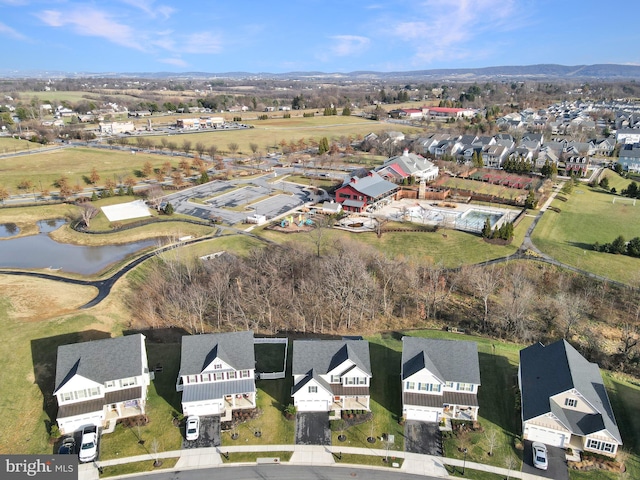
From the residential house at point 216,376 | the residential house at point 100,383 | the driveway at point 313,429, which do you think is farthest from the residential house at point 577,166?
the residential house at point 100,383

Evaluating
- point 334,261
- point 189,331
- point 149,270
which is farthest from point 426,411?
point 149,270

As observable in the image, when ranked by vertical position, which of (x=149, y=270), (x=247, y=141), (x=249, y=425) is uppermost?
(x=247, y=141)

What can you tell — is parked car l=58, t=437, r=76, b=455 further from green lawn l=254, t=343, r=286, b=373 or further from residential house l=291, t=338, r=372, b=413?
residential house l=291, t=338, r=372, b=413

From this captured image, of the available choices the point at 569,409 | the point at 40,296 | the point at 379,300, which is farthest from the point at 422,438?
the point at 40,296

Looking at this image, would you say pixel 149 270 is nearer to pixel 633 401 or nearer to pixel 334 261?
pixel 334 261

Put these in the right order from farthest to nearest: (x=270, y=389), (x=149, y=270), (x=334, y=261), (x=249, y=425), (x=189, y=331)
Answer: (x=149, y=270) < (x=334, y=261) < (x=189, y=331) < (x=270, y=389) < (x=249, y=425)

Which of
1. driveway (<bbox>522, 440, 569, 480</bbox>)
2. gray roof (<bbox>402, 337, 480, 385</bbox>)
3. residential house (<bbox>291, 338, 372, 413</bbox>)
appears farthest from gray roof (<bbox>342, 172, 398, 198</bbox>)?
driveway (<bbox>522, 440, 569, 480</bbox>)
